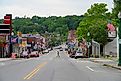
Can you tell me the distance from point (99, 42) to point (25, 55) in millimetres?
18925

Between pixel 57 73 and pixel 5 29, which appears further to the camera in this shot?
pixel 5 29

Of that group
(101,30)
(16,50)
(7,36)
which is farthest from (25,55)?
(16,50)

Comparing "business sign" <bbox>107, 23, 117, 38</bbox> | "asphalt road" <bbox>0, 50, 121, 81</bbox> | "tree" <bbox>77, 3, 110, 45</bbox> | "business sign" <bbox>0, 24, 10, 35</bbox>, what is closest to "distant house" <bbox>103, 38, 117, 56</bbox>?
"tree" <bbox>77, 3, 110, 45</bbox>

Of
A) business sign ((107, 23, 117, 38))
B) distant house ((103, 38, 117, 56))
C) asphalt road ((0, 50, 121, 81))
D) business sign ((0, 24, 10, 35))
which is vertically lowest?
asphalt road ((0, 50, 121, 81))

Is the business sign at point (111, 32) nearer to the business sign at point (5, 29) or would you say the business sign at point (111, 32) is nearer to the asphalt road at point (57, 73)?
the business sign at point (5, 29)

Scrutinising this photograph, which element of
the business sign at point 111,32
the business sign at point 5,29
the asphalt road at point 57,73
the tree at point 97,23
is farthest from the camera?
the business sign at point 5,29

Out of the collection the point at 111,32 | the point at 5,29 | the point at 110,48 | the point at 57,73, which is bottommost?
the point at 57,73

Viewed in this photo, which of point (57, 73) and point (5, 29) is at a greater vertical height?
point (5, 29)

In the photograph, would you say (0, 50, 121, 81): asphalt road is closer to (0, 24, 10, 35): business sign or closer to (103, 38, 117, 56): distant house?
(103, 38, 117, 56): distant house

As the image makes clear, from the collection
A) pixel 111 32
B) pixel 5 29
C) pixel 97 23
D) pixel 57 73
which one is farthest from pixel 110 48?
pixel 57 73

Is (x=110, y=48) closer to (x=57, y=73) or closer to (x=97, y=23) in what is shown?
(x=97, y=23)

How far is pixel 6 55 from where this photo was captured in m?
103

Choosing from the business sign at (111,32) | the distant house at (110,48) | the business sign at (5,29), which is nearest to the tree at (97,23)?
the business sign at (111,32)

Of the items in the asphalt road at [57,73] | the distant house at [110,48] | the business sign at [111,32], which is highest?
the business sign at [111,32]
